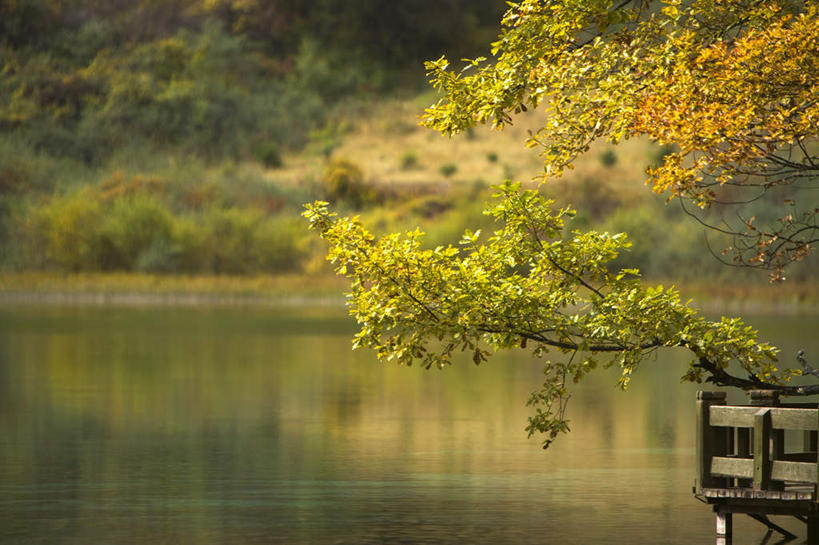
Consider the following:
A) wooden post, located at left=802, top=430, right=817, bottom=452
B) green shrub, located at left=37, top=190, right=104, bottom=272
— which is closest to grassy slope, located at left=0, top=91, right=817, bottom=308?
green shrub, located at left=37, top=190, right=104, bottom=272

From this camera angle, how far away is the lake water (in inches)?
636

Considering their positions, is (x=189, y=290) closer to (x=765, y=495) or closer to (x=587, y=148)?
(x=587, y=148)

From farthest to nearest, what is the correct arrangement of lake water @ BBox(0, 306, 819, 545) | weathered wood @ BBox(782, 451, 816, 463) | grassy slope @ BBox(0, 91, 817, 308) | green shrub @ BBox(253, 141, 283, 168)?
green shrub @ BBox(253, 141, 283, 168) → grassy slope @ BBox(0, 91, 817, 308) → lake water @ BBox(0, 306, 819, 545) → weathered wood @ BBox(782, 451, 816, 463)

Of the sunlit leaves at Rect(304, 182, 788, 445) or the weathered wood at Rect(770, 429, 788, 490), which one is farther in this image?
the sunlit leaves at Rect(304, 182, 788, 445)

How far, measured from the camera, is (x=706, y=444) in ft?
47.1

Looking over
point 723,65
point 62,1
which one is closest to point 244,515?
point 723,65

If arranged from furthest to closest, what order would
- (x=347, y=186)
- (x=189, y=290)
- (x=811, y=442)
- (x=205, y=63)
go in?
1. (x=205, y=63)
2. (x=347, y=186)
3. (x=189, y=290)
4. (x=811, y=442)

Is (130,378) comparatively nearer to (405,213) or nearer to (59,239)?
(59,239)

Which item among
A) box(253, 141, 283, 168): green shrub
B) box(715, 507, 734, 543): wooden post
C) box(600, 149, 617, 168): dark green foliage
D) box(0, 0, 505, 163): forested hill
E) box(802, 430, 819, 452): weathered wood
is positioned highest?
box(0, 0, 505, 163): forested hill

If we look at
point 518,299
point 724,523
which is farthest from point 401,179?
point 724,523

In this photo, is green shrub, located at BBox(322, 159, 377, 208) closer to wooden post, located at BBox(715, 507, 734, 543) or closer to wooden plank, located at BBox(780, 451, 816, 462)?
wooden plank, located at BBox(780, 451, 816, 462)

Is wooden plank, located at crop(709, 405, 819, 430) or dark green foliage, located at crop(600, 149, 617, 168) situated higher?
dark green foliage, located at crop(600, 149, 617, 168)

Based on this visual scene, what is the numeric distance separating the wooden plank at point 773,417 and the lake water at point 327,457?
181 centimetres

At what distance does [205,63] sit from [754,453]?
150938mm
